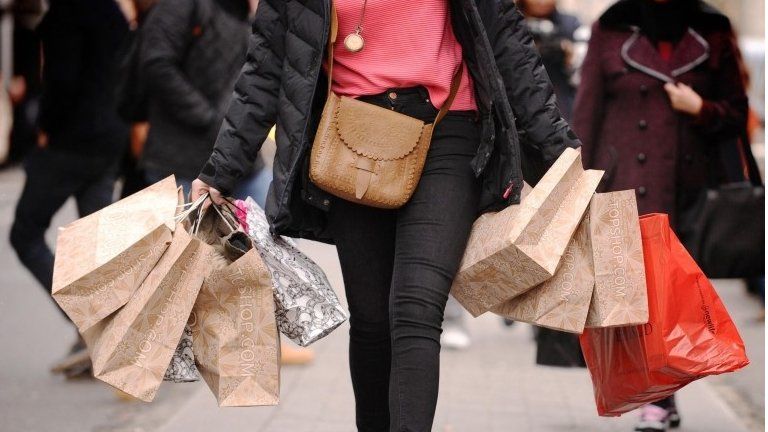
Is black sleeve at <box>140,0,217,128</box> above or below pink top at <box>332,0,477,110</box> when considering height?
below

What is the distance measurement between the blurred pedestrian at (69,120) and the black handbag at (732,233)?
2915mm

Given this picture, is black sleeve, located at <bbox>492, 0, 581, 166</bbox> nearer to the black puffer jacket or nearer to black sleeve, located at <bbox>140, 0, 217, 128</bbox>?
the black puffer jacket

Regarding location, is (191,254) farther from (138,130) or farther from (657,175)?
(138,130)

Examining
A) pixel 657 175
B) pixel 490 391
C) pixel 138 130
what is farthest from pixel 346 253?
pixel 138 130

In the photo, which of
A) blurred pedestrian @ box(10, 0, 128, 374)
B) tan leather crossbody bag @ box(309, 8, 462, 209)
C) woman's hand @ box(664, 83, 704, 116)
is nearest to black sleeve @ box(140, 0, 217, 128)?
blurred pedestrian @ box(10, 0, 128, 374)

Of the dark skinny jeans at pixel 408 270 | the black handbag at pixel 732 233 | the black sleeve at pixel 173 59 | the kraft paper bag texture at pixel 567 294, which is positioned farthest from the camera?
the black sleeve at pixel 173 59

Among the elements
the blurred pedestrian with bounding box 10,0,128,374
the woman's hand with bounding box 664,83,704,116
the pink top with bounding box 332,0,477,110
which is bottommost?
the blurred pedestrian with bounding box 10,0,128,374

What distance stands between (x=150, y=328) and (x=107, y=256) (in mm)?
234

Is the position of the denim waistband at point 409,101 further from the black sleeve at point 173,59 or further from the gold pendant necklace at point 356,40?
the black sleeve at point 173,59

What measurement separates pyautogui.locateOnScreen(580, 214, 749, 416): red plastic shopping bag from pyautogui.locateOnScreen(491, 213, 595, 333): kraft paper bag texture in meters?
0.20

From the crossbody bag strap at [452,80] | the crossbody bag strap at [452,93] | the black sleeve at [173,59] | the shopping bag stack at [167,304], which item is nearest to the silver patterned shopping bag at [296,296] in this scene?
the shopping bag stack at [167,304]

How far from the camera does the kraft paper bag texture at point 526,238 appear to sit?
155 inches

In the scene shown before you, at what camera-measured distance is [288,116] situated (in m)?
4.10

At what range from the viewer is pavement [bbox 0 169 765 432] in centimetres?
597
